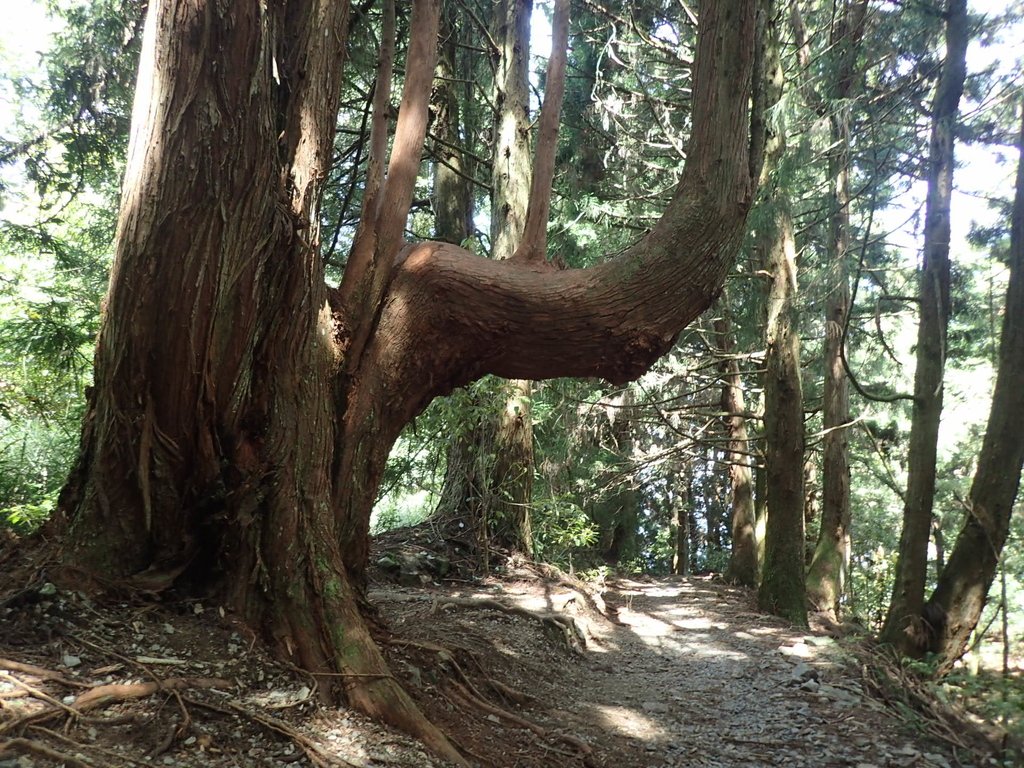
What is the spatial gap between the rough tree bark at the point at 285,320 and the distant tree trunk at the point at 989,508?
15.4 feet

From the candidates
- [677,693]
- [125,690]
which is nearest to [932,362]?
[677,693]

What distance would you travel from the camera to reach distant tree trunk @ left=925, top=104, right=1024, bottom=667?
705 centimetres

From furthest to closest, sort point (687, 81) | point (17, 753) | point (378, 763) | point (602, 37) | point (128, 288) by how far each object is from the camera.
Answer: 1. point (602, 37)
2. point (687, 81)
3. point (128, 288)
4. point (378, 763)
5. point (17, 753)

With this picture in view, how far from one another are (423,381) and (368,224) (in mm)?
1046

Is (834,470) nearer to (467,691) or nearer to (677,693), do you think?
(677,693)

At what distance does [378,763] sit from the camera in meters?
2.85

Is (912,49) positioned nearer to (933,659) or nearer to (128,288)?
(933,659)

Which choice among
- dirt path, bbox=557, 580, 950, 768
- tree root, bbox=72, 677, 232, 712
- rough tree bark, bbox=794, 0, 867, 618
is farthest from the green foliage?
tree root, bbox=72, 677, 232, 712

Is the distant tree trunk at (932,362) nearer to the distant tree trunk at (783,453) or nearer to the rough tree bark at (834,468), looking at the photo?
the distant tree trunk at (783,453)

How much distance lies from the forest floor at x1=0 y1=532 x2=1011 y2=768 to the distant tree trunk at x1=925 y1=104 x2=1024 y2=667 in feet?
3.90

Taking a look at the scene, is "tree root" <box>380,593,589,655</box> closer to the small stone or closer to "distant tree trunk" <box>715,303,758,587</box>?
the small stone

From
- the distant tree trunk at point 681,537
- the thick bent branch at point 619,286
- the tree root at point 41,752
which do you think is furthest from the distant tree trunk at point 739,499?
the tree root at point 41,752

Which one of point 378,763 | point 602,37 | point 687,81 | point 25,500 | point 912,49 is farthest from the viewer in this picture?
point 602,37

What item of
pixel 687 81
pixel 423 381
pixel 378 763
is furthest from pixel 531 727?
pixel 687 81
